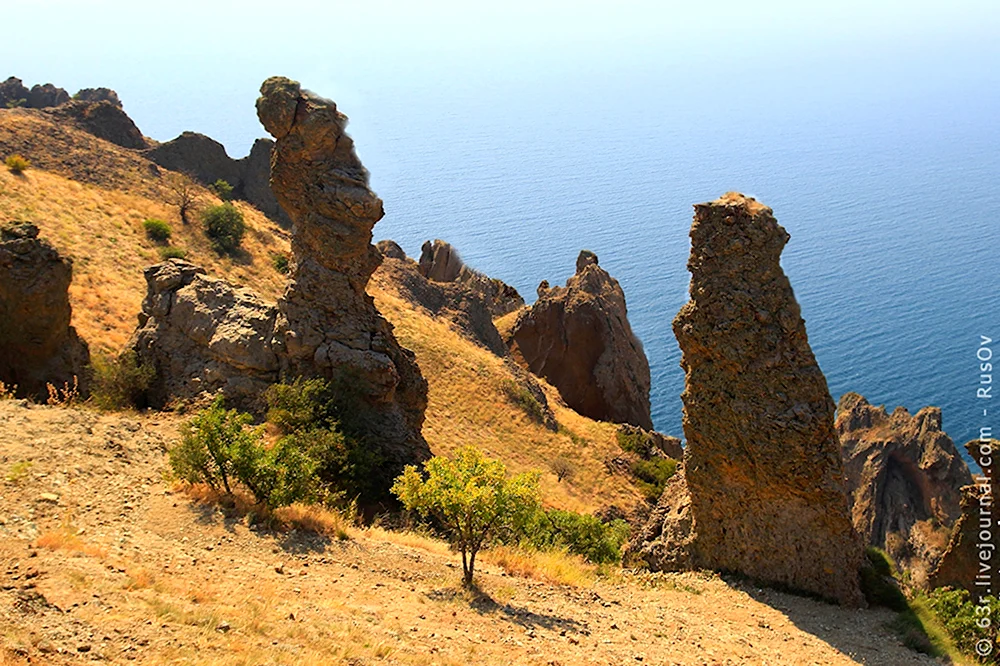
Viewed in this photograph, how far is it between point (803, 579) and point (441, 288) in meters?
40.4

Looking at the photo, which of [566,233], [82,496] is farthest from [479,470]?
[566,233]

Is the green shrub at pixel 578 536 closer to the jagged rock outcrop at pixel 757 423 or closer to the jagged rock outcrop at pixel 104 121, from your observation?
the jagged rock outcrop at pixel 757 423

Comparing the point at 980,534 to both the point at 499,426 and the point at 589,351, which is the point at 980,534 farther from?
the point at 589,351

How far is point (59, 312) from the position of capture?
2467 cm

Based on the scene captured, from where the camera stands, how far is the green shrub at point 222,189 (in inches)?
2296

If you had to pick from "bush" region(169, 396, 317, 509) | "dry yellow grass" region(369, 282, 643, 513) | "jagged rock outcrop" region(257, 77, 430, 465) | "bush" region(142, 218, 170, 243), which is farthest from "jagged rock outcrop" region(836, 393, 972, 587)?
"bush" region(142, 218, 170, 243)

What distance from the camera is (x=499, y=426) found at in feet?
135

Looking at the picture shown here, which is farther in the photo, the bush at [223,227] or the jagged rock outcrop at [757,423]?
the bush at [223,227]

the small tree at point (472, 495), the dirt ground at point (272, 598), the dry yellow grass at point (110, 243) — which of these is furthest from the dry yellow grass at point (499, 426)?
the small tree at point (472, 495)

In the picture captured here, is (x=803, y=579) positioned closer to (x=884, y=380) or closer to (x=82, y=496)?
(x=82, y=496)

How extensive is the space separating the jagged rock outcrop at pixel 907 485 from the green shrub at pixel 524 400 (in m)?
15.9

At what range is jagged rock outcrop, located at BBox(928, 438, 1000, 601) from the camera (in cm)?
1892

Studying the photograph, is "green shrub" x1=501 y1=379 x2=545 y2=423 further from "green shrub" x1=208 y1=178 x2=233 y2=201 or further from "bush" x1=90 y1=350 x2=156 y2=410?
"green shrub" x1=208 y1=178 x2=233 y2=201

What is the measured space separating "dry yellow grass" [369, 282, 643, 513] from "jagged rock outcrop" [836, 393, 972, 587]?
12586 mm
